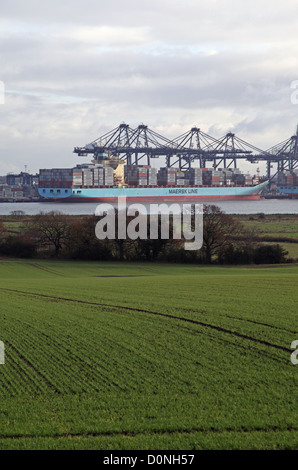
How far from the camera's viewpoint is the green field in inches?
208

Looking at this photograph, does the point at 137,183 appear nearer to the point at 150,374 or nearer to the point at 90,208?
the point at 90,208

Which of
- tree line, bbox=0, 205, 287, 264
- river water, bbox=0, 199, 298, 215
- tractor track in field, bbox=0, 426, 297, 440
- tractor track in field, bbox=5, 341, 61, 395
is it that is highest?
river water, bbox=0, 199, 298, 215

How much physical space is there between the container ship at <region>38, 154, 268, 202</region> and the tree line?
170 feet

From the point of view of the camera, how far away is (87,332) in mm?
9297

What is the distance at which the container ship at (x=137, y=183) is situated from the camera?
275 feet

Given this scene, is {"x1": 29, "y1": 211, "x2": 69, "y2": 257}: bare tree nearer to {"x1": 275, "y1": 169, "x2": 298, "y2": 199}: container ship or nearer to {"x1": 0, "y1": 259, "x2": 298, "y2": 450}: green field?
{"x1": 0, "y1": 259, "x2": 298, "y2": 450}: green field

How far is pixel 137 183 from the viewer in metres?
89.6

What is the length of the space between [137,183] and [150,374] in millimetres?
83325

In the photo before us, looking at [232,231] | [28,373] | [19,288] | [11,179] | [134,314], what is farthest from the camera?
[11,179]

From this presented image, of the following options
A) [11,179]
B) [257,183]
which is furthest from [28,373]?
[11,179]

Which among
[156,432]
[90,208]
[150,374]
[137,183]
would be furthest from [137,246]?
[137,183]

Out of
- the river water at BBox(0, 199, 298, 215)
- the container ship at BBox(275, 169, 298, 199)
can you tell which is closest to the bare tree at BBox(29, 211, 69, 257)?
the river water at BBox(0, 199, 298, 215)

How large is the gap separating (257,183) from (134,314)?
318 feet

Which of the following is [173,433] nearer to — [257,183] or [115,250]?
[115,250]
